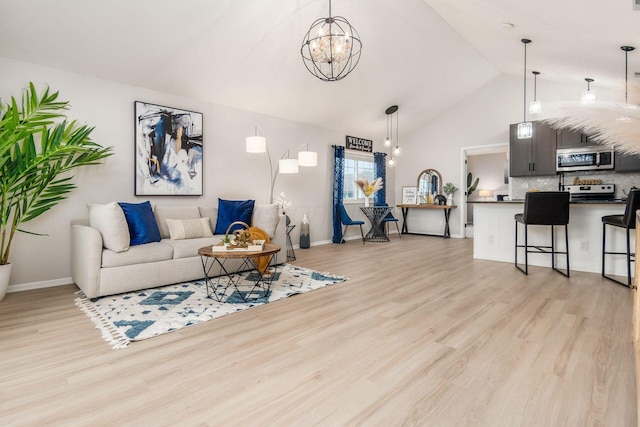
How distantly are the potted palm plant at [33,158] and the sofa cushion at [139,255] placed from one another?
88 centimetres

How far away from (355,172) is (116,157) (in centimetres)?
497

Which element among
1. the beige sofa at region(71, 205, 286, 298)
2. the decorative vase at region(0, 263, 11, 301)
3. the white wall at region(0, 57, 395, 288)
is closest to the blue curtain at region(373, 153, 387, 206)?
the white wall at region(0, 57, 395, 288)

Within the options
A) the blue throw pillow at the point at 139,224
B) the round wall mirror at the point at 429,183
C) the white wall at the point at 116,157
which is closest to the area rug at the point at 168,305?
the blue throw pillow at the point at 139,224

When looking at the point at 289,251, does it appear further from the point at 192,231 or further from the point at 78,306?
the point at 78,306

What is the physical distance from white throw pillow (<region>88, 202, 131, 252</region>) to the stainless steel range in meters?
6.98

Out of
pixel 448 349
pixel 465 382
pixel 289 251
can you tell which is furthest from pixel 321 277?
pixel 465 382

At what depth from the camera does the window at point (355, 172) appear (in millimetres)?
7816

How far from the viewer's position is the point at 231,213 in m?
4.84

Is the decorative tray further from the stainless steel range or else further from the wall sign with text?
the stainless steel range

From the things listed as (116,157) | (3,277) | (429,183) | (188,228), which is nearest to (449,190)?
(429,183)

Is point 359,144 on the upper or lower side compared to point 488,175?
upper

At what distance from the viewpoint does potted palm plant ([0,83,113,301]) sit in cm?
322

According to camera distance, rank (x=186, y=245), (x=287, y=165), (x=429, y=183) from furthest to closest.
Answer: (x=429, y=183), (x=287, y=165), (x=186, y=245)

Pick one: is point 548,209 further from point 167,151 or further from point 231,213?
point 167,151
